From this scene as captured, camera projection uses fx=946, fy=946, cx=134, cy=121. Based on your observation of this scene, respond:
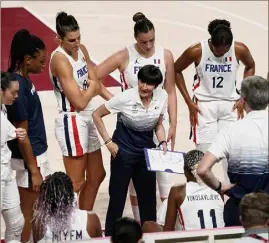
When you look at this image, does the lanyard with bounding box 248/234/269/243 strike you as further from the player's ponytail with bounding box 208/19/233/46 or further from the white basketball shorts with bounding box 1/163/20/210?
the player's ponytail with bounding box 208/19/233/46

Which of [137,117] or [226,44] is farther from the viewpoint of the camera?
[226,44]

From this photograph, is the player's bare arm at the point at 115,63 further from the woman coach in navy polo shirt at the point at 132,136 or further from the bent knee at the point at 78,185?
the bent knee at the point at 78,185

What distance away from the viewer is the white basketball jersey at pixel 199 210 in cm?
629

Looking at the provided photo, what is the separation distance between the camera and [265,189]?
595 centimetres

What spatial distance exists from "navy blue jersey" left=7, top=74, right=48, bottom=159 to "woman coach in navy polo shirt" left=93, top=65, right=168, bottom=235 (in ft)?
1.45

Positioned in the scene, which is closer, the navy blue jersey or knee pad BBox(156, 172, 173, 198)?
the navy blue jersey

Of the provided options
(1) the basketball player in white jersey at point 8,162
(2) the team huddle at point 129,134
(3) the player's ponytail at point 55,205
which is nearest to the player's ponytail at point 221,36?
(2) the team huddle at point 129,134

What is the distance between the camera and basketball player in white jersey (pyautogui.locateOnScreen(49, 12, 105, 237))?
733 centimetres

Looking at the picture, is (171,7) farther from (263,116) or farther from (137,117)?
(263,116)

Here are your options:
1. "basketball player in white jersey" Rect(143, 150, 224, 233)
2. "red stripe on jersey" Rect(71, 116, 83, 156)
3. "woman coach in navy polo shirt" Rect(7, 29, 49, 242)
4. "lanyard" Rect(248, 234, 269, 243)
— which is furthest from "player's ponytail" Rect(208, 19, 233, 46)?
"lanyard" Rect(248, 234, 269, 243)

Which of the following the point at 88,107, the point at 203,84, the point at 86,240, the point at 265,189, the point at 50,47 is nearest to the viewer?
the point at 86,240

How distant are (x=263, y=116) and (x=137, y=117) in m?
1.55

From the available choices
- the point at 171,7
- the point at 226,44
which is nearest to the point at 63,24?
the point at 226,44

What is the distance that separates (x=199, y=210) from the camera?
6.30 metres
